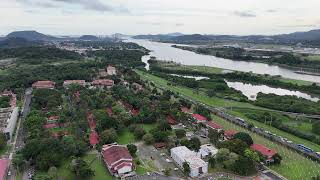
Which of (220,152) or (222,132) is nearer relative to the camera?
(220,152)

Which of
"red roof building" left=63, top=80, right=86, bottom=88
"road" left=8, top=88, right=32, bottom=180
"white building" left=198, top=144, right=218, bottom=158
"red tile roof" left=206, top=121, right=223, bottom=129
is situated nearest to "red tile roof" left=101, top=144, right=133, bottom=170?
"road" left=8, top=88, right=32, bottom=180

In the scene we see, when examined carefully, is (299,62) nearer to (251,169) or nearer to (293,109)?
(293,109)

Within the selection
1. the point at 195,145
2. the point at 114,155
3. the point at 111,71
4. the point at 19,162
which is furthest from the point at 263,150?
the point at 111,71

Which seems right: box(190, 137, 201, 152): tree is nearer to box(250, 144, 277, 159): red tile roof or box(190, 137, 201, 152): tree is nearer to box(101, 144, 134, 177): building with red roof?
box(250, 144, 277, 159): red tile roof

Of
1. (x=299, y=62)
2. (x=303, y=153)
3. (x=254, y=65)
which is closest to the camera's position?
(x=303, y=153)

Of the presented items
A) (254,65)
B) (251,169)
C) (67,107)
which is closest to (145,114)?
(67,107)

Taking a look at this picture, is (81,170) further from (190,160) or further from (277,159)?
(277,159)

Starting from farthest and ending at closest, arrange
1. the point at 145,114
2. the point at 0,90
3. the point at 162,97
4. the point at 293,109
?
the point at 0,90 < the point at 162,97 < the point at 293,109 < the point at 145,114
